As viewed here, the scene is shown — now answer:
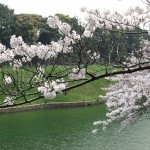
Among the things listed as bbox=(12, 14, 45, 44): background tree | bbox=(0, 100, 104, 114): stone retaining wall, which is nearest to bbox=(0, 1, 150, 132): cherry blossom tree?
bbox=(0, 100, 104, 114): stone retaining wall

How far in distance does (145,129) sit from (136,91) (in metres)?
15.8

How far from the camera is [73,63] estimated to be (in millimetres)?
5324

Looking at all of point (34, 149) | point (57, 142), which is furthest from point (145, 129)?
point (34, 149)

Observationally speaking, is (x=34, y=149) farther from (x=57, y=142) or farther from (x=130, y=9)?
(x=130, y=9)

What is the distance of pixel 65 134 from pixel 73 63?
2199cm

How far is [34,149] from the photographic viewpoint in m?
22.8

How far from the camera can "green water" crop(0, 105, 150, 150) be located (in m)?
22.8

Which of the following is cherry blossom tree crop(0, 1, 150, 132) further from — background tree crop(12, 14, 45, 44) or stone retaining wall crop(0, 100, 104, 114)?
background tree crop(12, 14, 45, 44)

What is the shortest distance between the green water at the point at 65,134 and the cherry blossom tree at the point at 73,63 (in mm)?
10654

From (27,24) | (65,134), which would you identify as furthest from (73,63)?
(27,24)

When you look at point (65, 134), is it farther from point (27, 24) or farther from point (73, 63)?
point (27, 24)

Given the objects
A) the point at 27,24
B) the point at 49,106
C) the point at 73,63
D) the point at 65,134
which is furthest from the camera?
the point at 27,24

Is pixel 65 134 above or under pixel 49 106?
under

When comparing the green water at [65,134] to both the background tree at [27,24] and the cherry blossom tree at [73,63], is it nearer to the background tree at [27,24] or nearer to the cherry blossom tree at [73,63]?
the cherry blossom tree at [73,63]
